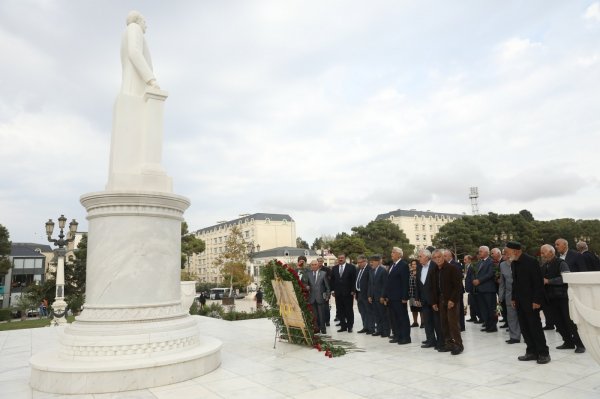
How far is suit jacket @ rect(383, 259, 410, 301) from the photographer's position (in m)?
8.52

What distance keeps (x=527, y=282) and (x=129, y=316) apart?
628cm

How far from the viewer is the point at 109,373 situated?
506 cm

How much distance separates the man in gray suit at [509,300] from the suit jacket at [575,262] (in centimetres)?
112

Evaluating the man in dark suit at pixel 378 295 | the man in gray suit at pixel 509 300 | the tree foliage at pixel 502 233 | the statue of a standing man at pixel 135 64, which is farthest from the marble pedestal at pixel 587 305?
the tree foliage at pixel 502 233

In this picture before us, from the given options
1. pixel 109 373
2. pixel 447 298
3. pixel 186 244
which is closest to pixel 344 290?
pixel 447 298

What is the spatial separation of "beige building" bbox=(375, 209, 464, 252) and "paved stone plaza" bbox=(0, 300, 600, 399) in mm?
92545

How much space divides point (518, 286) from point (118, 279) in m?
6.39

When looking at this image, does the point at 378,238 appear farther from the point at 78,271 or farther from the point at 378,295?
the point at 378,295

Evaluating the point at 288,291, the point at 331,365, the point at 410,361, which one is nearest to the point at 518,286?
the point at 410,361

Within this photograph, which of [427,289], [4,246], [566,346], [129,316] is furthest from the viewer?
[4,246]

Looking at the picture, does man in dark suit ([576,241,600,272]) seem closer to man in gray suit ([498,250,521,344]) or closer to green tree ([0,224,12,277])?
man in gray suit ([498,250,521,344])

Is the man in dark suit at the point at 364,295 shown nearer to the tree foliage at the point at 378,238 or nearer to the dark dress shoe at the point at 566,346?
the dark dress shoe at the point at 566,346

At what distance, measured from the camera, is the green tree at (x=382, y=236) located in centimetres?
5981

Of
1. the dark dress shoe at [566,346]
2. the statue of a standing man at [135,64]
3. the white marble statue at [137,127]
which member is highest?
the statue of a standing man at [135,64]
